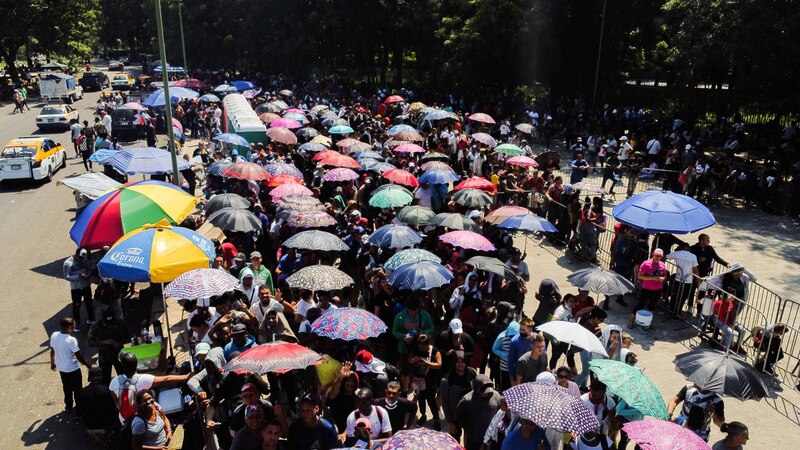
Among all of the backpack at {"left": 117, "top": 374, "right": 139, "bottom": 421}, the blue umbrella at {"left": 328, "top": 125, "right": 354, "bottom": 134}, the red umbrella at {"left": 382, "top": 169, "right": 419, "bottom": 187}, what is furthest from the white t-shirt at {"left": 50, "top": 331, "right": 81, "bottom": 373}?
the blue umbrella at {"left": 328, "top": 125, "right": 354, "bottom": 134}

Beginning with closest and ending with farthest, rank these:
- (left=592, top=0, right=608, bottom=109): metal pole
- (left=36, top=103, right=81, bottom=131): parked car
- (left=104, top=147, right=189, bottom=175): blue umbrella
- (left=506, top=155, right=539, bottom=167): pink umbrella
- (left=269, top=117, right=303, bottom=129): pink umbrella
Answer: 1. (left=104, top=147, right=189, bottom=175): blue umbrella
2. (left=506, top=155, right=539, bottom=167): pink umbrella
3. (left=269, top=117, right=303, bottom=129): pink umbrella
4. (left=592, top=0, right=608, bottom=109): metal pole
5. (left=36, top=103, right=81, bottom=131): parked car

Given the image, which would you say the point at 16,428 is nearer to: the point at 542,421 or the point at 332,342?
the point at 332,342

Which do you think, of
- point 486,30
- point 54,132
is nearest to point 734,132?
point 486,30

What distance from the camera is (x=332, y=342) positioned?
314 inches

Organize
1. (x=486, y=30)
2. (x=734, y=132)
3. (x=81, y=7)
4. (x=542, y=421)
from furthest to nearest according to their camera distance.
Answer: (x=81, y=7)
(x=486, y=30)
(x=734, y=132)
(x=542, y=421)

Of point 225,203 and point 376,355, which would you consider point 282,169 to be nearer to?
point 225,203

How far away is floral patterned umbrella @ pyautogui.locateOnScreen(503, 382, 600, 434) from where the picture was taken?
5.53 m

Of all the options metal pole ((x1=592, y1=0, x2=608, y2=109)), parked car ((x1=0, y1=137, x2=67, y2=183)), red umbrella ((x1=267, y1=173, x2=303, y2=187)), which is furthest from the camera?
metal pole ((x1=592, y1=0, x2=608, y2=109))

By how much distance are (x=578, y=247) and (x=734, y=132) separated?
16.3m

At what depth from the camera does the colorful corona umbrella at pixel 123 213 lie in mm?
10547

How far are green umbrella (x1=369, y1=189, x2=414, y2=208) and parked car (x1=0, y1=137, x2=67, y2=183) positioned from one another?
1534 centimetres

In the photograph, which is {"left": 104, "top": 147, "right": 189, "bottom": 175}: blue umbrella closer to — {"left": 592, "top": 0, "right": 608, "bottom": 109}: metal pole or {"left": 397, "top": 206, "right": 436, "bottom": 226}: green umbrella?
{"left": 397, "top": 206, "right": 436, "bottom": 226}: green umbrella

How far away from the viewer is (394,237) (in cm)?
1078

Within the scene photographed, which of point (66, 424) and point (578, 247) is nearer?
point (66, 424)
